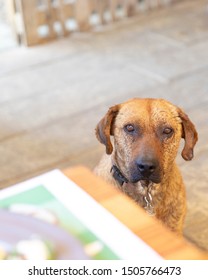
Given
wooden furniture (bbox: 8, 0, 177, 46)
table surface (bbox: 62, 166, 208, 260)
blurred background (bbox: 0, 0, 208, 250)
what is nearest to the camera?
table surface (bbox: 62, 166, 208, 260)

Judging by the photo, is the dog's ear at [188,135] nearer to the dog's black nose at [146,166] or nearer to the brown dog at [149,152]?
the brown dog at [149,152]

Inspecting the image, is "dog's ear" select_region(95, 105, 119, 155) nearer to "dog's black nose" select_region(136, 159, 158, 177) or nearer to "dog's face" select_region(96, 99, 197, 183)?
"dog's face" select_region(96, 99, 197, 183)

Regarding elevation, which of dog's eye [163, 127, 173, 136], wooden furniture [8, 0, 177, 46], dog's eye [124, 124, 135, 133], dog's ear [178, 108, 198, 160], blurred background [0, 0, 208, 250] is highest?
dog's eye [124, 124, 135, 133]

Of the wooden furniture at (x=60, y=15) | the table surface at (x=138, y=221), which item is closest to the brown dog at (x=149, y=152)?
the table surface at (x=138, y=221)

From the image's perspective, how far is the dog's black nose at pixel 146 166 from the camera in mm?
1754

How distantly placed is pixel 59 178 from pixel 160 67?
8.79ft

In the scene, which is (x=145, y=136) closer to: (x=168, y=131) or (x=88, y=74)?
(x=168, y=131)

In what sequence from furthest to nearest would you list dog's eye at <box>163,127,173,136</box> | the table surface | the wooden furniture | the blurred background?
the wooden furniture → the blurred background → dog's eye at <box>163,127,173,136</box> → the table surface

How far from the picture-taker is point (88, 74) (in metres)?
3.99

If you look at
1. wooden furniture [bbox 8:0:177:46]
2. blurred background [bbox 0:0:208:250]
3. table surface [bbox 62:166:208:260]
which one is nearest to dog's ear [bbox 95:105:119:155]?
table surface [bbox 62:166:208:260]

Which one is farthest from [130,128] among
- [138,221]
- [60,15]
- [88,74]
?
[60,15]

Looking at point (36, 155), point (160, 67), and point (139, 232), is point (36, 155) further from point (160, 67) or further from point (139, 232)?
point (139, 232)

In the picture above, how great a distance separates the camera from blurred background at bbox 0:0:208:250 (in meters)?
2.97

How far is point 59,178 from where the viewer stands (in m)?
1.48
